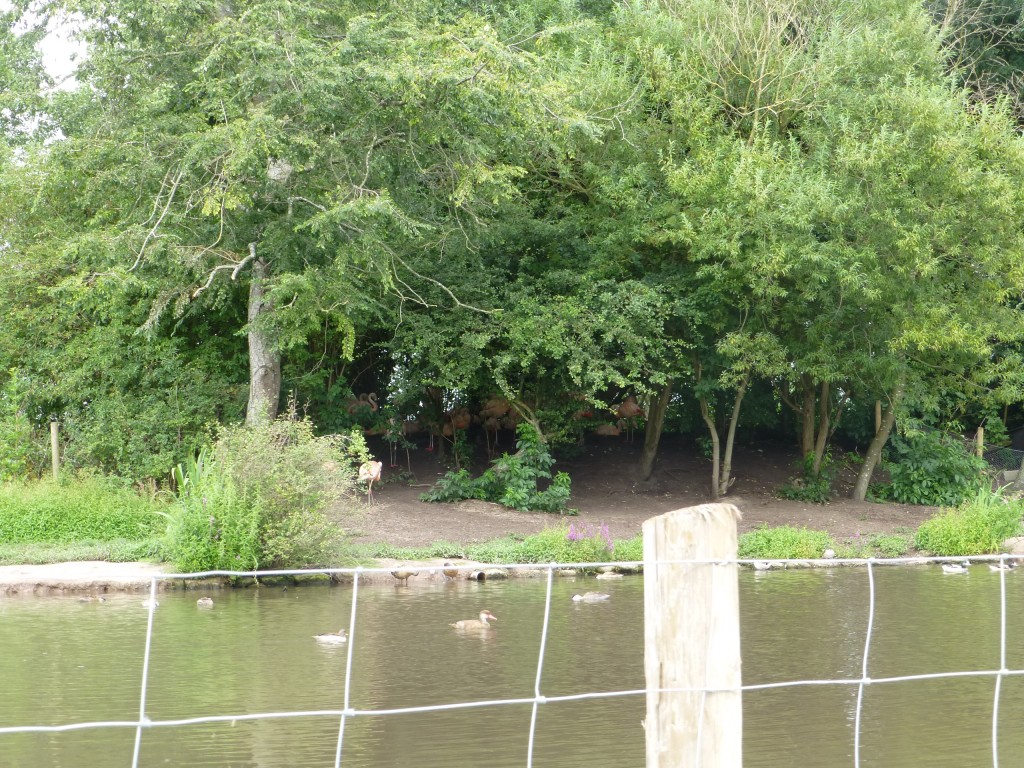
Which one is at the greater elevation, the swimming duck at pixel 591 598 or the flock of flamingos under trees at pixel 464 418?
the flock of flamingos under trees at pixel 464 418

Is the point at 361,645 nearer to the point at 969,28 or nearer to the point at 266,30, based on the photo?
the point at 266,30

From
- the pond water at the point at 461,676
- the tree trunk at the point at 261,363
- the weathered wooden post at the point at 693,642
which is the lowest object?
the pond water at the point at 461,676

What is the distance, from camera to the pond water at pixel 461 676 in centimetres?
686

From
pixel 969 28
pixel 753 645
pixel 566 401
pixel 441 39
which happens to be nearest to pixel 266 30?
pixel 441 39

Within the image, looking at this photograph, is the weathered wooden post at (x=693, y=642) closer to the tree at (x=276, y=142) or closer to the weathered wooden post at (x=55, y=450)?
the tree at (x=276, y=142)

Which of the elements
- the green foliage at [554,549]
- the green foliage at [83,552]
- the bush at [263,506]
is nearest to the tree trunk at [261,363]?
the green foliage at [83,552]

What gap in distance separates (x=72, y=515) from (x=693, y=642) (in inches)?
518

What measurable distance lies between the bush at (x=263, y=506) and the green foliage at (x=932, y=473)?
1063 centimetres

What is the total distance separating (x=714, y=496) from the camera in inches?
772

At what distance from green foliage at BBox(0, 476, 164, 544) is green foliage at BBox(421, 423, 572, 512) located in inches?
181

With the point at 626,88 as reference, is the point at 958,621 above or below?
below

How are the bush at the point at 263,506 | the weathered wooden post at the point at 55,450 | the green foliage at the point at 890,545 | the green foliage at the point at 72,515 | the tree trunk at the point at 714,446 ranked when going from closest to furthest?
1. the bush at the point at 263,506
2. the green foliage at the point at 72,515
3. the green foliage at the point at 890,545
4. the weathered wooden post at the point at 55,450
5. the tree trunk at the point at 714,446

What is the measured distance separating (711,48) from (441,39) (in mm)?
4561

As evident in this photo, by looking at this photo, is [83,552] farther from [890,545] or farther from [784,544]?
[890,545]
